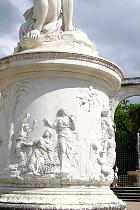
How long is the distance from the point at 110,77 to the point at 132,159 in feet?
64.1

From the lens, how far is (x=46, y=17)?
6.26m

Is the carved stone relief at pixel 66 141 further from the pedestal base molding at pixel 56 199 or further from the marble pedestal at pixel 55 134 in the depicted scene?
the pedestal base molding at pixel 56 199

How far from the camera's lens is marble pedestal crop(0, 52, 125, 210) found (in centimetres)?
529

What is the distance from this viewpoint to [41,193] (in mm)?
5266

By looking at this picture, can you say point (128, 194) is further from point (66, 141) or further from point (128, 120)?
point (128, 120)

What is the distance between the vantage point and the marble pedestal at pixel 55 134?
17.4 ft

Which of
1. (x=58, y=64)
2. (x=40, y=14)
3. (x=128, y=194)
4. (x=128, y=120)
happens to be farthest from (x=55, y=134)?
(x=128, y=120)

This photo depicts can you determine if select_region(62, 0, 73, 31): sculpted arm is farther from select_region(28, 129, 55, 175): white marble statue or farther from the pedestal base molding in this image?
the pedestal base molding

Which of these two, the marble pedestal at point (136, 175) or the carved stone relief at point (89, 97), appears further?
the marble pedestal at point (136, 175)

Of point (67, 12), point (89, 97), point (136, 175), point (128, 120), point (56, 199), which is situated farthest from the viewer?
point (128, 120)

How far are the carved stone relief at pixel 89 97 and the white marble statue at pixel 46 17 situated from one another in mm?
1212

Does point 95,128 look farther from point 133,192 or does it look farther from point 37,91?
point 133,192

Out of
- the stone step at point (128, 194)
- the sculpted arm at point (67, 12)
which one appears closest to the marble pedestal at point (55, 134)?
the sculpted arm at point (67, 12)

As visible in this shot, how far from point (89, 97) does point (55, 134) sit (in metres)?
0.83
